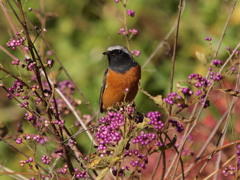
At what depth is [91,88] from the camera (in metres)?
4.85

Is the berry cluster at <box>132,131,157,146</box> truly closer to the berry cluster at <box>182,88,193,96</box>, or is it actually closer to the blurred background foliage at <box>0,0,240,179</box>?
the berry cluster at <box>182,88,193,96</box>

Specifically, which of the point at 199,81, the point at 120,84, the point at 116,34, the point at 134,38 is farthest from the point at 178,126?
the point at 134,38

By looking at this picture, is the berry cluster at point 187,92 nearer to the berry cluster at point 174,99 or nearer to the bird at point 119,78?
the berry cluster at point 174,99

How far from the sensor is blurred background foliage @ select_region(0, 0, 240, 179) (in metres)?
4.85

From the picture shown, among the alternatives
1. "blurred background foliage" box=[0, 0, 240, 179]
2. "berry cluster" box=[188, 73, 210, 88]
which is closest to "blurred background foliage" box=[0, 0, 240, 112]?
"blurred background foliage" box=[0, 0, 240, 179]

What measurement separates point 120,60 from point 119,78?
7.6 inches

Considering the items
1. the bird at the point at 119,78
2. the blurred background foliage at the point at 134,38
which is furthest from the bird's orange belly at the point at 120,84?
the blurred background foliage at the point at 134,38

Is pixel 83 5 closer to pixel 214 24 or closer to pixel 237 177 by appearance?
pixel 214 24

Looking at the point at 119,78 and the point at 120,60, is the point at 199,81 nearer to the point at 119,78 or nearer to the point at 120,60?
A: the point at 119,78

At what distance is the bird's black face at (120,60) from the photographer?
3.50 meters

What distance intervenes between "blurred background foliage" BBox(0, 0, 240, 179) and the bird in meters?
1.02

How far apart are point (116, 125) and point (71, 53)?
3.62 meters

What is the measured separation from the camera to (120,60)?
11.7 ft

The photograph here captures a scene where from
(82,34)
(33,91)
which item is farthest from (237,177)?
(82,34)
